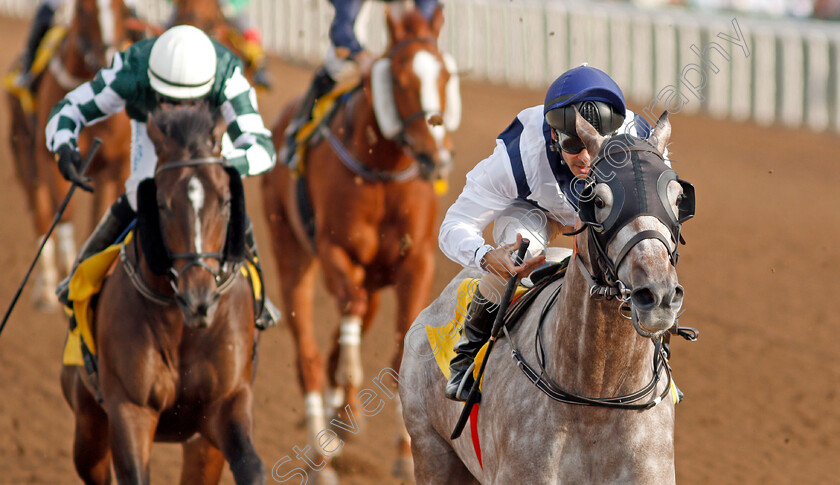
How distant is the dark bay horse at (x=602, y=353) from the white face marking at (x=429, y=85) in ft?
10.4

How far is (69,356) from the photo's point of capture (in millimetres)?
5215

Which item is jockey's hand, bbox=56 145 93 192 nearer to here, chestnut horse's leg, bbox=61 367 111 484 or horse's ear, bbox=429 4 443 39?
chestnut horse's leg, bbox=61 367 111 484

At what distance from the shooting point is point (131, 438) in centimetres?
462

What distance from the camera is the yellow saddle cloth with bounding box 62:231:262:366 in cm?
504

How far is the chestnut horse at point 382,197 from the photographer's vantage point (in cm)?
688

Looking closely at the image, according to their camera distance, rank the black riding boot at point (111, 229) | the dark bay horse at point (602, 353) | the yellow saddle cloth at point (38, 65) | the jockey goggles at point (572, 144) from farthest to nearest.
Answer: the yellow saddle cloth at point (38, 65), the black riding boot at point (111, 229), the jockey goggles at point (572, 144), the dark bay horse at point (602, 353)

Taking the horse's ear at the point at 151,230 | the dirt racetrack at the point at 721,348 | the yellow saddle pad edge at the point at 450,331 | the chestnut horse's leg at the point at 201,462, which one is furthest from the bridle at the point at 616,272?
the dirt racetrack at the point at 721,348

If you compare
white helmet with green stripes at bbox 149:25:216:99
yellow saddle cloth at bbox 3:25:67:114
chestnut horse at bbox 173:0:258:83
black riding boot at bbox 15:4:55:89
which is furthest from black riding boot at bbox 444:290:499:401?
black riding boot at bbox 15:4:55:89

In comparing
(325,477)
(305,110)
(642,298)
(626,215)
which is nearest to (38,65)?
(305,110)

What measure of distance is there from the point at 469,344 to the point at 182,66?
1.91m

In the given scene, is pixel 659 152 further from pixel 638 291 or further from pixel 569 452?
pixel 569 452

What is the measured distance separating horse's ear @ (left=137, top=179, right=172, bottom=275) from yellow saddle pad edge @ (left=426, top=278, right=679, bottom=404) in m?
1.15

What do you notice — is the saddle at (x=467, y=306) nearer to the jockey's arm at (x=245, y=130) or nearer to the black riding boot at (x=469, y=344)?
the black riding boot at (x=469, y=344)

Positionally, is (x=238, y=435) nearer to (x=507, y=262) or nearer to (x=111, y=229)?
(x=111, y=229)
